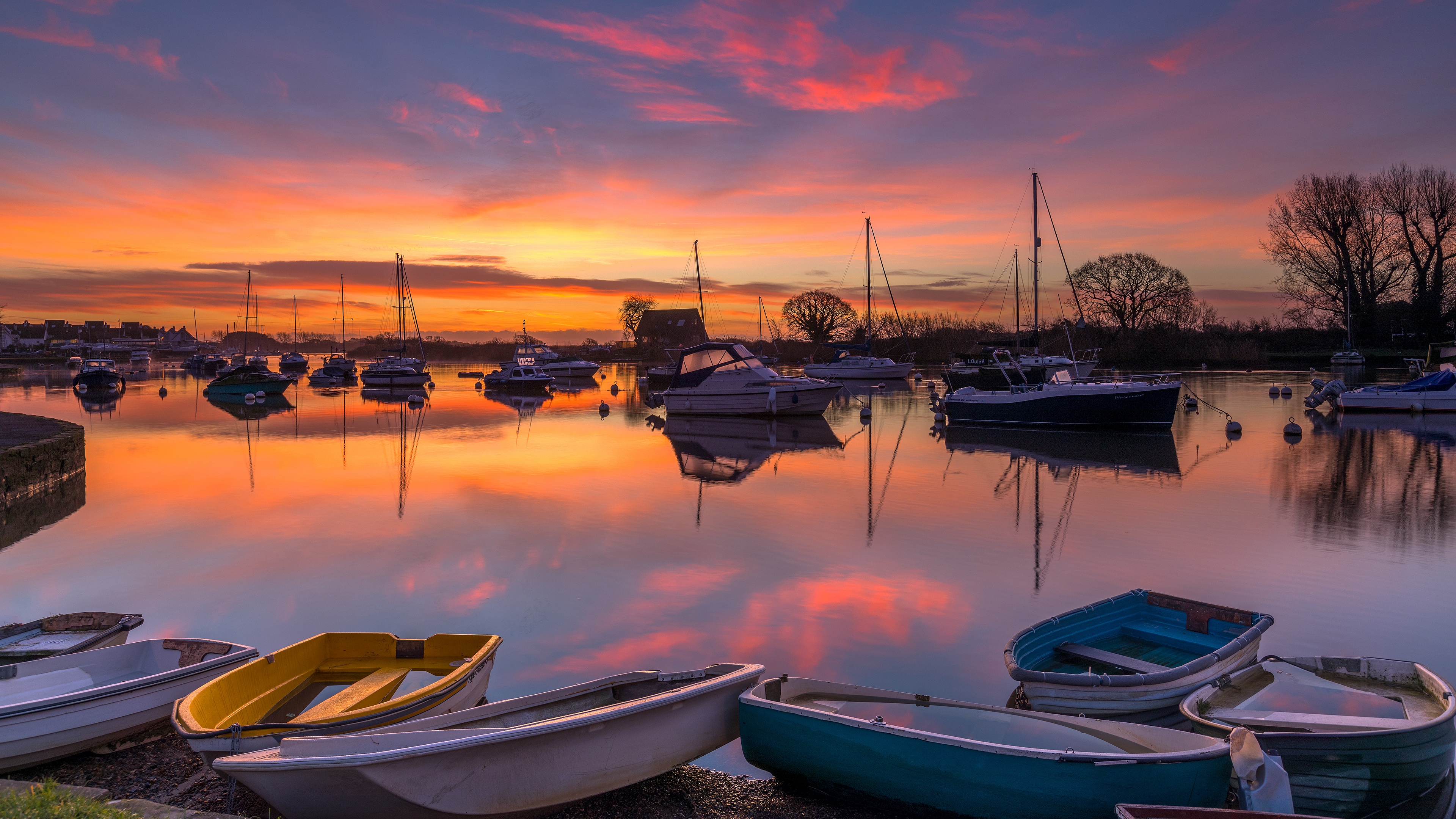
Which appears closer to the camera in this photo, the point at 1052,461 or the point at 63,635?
the point at 63,635

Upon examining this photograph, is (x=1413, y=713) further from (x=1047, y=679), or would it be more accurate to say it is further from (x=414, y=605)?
(x=414, y=605)

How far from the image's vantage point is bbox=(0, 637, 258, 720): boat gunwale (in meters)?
5.37

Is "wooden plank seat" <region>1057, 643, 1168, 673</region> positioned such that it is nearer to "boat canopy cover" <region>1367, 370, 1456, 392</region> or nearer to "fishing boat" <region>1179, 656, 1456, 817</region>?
"fishing boat" <region>1179, 656, 1456, 817</region>

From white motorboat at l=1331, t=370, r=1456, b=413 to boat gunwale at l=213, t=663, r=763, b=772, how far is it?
3667 cm

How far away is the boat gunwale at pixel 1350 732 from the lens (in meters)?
4.90

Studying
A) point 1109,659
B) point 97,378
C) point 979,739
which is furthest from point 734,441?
point 97,378

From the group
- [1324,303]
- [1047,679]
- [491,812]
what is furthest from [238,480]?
[1324,303]

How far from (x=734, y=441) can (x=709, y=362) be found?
7.57 m

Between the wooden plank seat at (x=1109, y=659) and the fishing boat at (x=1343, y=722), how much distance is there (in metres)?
0.59

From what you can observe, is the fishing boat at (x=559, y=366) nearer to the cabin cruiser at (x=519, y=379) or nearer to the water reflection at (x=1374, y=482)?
the cabin cruiser at (x=519, y=379)

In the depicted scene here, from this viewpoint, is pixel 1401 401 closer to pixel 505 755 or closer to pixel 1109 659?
pixel 1109 659

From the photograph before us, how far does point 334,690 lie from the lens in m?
6.67

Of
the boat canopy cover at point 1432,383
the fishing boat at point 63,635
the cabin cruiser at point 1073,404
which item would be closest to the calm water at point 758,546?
the cabin cruiser at point 1073,404

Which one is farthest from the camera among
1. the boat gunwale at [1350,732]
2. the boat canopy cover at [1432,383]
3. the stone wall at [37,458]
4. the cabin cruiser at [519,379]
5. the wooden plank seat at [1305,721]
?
the cabin cruiser at [519,379]
